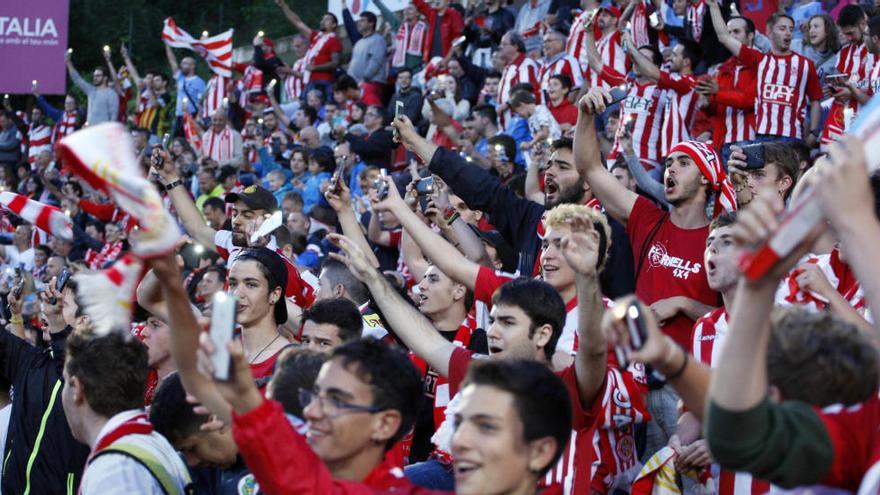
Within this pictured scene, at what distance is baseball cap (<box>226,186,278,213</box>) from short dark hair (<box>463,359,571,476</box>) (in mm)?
4080

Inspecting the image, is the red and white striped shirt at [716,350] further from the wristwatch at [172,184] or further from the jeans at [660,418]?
the wristwatch at [172,184]

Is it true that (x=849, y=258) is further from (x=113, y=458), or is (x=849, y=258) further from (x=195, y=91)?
(x=195, y=91)

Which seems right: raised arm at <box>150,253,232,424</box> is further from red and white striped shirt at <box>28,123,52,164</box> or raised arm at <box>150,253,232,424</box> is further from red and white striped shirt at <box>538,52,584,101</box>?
red and white striped shirt at <box>28,123,52,164</box>

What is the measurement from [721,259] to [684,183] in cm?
Answer: 116

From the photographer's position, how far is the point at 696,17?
1174cm

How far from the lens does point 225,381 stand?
2.64 metres

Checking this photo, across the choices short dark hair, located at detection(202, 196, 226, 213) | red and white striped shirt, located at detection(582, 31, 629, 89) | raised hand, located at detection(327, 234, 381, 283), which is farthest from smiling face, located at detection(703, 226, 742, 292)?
red and white striped shirt, located at detection(582, 31, 629, 89)

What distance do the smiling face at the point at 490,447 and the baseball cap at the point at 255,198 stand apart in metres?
4.19

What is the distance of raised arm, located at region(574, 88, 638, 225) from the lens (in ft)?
18.5

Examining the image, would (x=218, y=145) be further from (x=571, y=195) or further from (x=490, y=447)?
(x=490, y=447)

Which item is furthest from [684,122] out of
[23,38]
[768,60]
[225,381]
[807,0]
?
[23,38]

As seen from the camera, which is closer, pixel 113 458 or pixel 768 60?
pixel 113 458

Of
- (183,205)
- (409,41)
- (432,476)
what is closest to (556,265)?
(432,476)

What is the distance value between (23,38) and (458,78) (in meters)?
10.0
